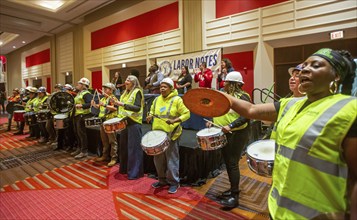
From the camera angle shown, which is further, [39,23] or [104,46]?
[39,23]

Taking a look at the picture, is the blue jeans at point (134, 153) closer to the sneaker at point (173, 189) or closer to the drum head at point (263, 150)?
the sneaker at point (173, 189)

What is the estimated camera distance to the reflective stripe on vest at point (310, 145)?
2.98ft

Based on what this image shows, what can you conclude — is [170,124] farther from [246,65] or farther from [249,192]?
[246,65]

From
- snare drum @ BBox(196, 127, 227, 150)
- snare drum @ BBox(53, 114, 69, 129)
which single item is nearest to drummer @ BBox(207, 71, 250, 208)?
snare drum @ BBox(196, 127, 227, 150)

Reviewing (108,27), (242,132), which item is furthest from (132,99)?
(108,27)

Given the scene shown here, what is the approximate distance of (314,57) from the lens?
109 centimetres

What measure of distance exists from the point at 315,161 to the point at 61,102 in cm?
547

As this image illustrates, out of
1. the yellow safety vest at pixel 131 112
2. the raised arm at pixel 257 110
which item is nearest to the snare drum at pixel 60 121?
the yellow safety vest at pixel 131 112

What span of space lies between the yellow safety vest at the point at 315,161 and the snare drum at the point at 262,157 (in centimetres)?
69

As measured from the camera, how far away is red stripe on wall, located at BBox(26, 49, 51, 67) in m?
15.2

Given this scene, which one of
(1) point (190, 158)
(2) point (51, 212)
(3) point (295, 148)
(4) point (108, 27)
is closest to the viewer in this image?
(3) point (295, 148)

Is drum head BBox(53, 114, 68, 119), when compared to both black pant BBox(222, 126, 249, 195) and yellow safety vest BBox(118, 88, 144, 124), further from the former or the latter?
black pant BBox(222, 126, 249, 195)

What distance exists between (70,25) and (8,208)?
11.8 meters

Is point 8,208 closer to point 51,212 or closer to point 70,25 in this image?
point 51,212
